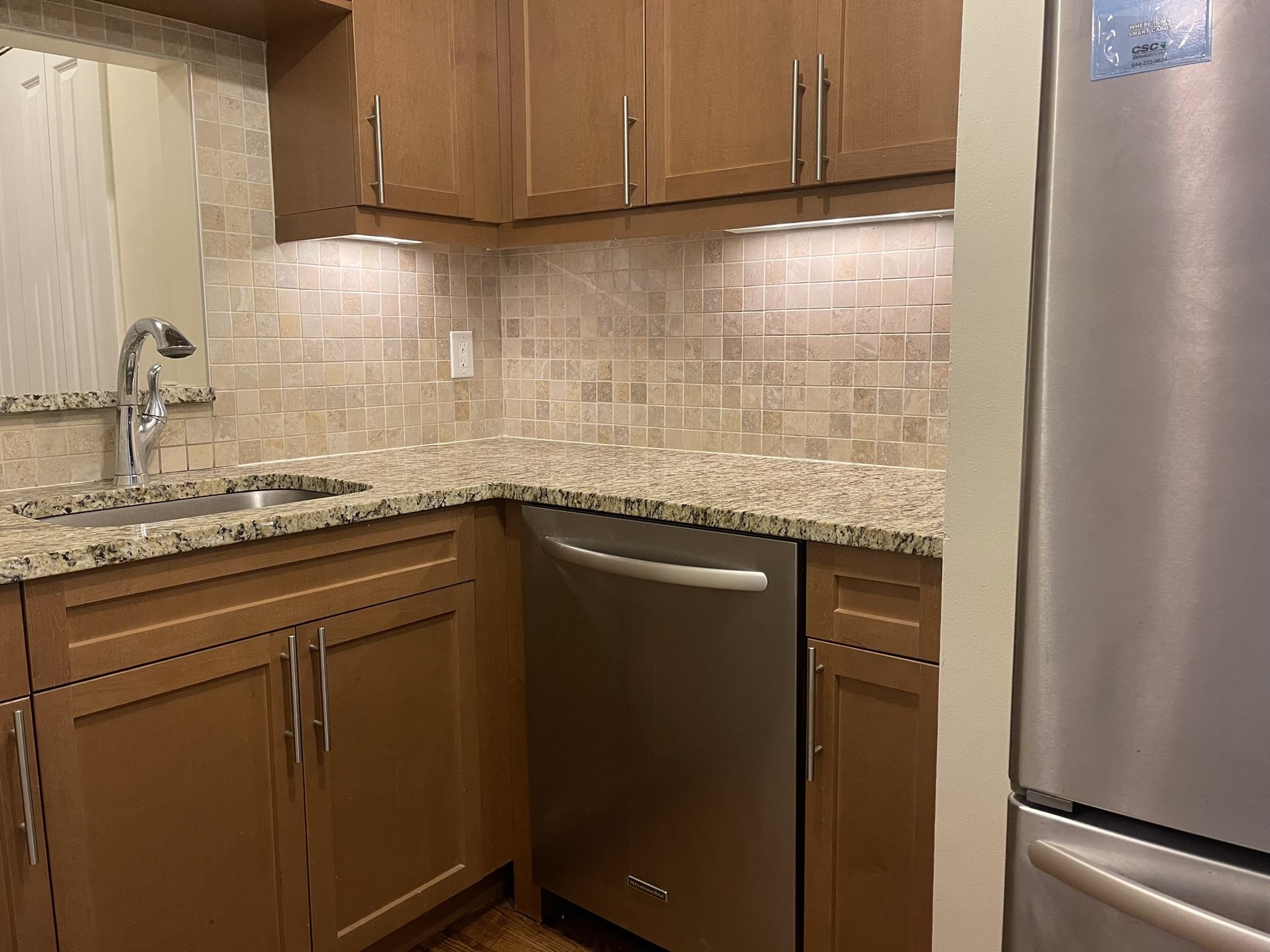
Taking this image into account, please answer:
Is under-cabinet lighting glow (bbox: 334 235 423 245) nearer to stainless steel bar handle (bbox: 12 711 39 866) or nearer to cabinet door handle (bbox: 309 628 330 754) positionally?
cabinet door handle (bbox: 309 628 330 754)

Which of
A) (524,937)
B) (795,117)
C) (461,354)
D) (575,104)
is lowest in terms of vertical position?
(524,937)

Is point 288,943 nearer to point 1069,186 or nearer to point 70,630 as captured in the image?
point 70,630

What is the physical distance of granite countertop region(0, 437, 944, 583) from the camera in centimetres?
139

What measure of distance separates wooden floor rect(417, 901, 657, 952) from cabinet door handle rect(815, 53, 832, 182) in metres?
1.49

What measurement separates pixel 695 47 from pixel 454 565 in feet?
3.50

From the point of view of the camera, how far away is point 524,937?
1977 millimetres

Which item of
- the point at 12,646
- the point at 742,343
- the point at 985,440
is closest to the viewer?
the point at 985,440

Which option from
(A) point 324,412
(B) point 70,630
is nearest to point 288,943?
(B) point 70,630

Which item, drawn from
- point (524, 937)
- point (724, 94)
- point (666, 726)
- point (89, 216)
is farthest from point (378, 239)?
point (524, 937)

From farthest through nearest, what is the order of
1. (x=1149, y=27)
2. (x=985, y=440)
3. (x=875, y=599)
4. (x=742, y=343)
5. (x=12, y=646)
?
(x=742, y=343) < (x=875, y=599) < (x=12, y=646) < (x=985, y=440) < (x=1149, y=27)

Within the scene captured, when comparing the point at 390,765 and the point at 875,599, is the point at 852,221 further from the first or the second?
the point at 390,765

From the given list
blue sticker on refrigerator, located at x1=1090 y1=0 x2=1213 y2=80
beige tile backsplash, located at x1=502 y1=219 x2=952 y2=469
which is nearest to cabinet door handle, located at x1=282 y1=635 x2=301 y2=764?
beige tile backsplash, located at x1=502 y1=219 x2=952 y2=469

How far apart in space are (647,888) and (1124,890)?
3.41 ft

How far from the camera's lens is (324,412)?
227 cm
